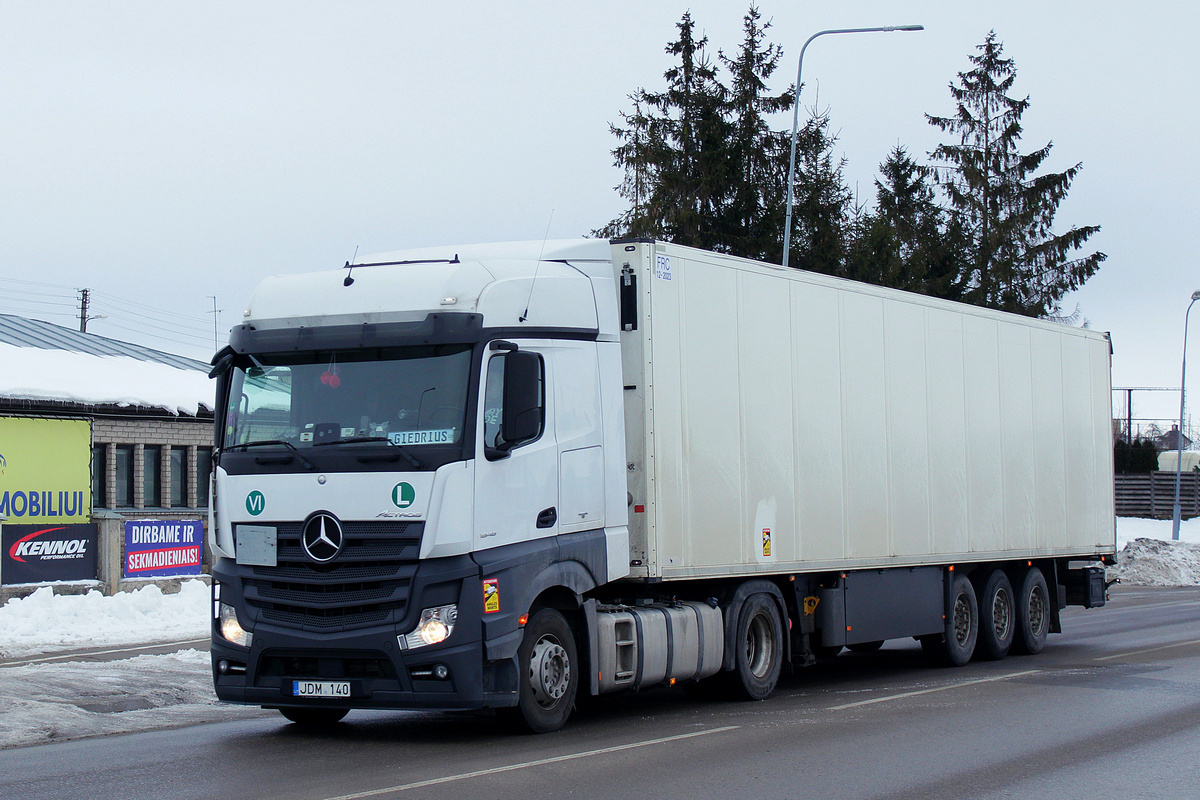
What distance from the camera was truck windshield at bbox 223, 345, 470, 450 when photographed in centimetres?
936

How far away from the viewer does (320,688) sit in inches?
375

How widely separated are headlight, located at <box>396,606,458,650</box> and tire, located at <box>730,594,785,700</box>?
3.28 meters

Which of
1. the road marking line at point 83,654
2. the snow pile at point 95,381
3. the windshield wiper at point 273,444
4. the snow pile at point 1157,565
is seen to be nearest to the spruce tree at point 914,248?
the snow pile at point 1157,565

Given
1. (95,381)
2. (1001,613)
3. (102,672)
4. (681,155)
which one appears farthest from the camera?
(681,155)

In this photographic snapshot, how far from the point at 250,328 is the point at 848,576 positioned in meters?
6.29

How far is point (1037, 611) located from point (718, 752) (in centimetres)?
913

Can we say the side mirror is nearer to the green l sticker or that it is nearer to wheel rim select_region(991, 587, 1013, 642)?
the green l sticker

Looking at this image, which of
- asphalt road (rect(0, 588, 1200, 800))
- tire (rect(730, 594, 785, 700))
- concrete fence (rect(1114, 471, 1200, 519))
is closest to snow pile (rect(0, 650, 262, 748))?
asphalt road (rect(0, 588, 1200, 800))

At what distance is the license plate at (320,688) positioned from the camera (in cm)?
945

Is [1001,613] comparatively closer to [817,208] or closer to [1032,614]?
[1032,614]

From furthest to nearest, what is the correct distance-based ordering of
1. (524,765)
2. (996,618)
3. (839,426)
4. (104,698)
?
(996,618) → (839,426) → (104,698) → (524,765)

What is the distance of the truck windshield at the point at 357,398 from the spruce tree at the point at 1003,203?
34.3 meters

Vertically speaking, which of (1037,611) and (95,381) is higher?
(95,381)

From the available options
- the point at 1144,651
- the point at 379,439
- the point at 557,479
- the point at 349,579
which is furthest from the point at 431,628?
the point at 1144,651
